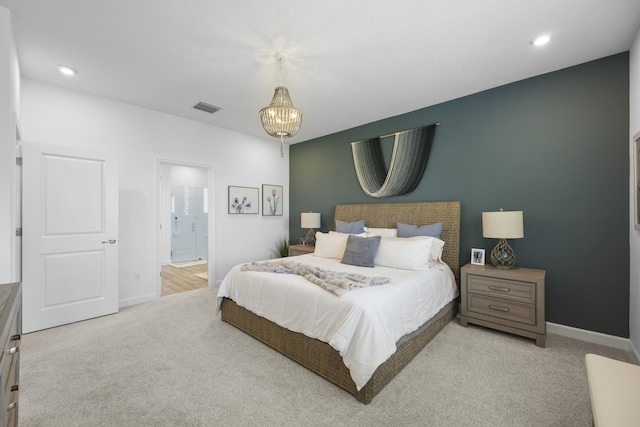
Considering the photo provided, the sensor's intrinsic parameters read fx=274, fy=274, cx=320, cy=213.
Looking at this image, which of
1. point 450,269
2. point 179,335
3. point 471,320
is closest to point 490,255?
point 450,269

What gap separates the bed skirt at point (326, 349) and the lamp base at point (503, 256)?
76 cm

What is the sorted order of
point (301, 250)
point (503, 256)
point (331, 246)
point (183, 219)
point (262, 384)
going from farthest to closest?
point (183, 219)
point (301, 250)
point (331, 246)
point (503, 256)
point (262, 384)

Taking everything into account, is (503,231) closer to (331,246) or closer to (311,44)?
(331,246)

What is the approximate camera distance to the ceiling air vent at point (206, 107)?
12.3 ft

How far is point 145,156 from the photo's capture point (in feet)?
12.7

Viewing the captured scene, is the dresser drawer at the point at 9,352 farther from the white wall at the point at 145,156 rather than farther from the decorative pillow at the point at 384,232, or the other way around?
the decorative pillow at the point at 384,232

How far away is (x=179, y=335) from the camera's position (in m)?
2.80

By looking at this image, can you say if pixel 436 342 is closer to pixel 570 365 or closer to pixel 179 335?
pixel 570 365

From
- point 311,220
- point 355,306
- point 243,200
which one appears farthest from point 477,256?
point 243,200

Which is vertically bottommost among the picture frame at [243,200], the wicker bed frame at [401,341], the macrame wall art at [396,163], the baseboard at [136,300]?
the baseboard at [136,300]

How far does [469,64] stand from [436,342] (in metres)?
2.76

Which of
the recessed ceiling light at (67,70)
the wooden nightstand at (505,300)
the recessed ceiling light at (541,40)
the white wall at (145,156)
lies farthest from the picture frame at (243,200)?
the recessed ceiling light at (541,40)

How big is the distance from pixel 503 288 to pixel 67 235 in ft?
15.5

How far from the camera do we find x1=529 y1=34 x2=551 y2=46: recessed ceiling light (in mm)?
2312
